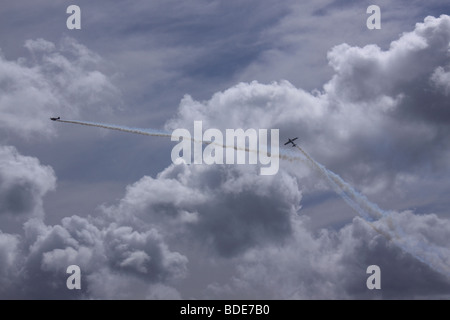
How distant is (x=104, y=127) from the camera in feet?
613

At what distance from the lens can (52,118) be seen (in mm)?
197125

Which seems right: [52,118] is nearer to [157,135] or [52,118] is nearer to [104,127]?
[104,127]

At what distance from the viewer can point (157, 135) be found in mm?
189250

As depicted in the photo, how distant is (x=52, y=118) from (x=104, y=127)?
24971 millimetres
